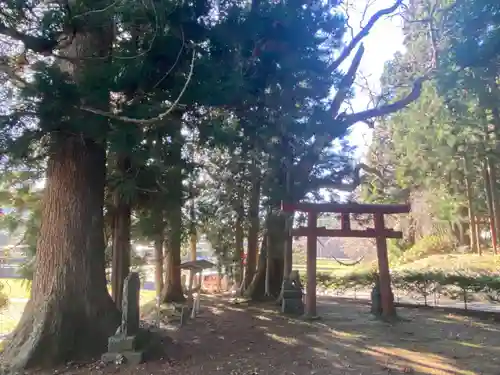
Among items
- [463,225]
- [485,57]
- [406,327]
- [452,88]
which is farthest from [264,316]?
[463,225]

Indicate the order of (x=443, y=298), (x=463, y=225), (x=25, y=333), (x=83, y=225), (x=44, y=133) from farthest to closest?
1. (x=463, y=225)
2. (x=443, y=298)
3. (x=83, y=225)
4. (x=25, y=333)
5. (x=44, y=133)

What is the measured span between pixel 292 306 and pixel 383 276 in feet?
8.09

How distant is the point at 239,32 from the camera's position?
6906 mm

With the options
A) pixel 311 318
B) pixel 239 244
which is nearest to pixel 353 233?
pixel 311 318

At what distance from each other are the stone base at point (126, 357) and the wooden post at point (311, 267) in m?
5.24

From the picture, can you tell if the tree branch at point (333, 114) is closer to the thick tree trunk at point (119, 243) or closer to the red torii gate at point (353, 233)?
the red torii gate at point (353, 233)

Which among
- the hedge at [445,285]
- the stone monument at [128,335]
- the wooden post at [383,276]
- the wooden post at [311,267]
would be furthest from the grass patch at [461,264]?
the stone monument at [128,335]

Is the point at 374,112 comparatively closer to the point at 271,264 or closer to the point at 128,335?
the point at 271,264

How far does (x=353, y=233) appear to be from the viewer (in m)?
10.9

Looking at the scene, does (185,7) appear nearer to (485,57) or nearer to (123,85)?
(123,85)

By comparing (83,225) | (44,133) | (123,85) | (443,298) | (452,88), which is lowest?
(443,298)

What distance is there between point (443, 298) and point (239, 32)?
1192 cm

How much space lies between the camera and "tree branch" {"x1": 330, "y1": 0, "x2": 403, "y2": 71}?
10.4 metres

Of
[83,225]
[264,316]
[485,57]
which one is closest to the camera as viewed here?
[83,225]
